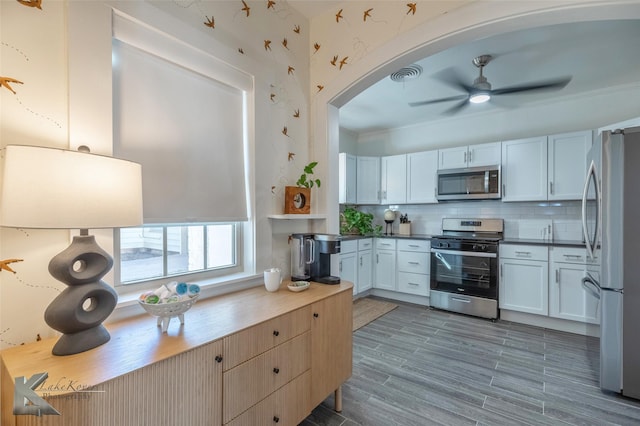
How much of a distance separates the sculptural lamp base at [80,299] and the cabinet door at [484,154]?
4.18 metres

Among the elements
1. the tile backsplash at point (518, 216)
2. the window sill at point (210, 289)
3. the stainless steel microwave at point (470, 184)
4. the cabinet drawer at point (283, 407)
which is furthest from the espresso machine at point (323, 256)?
the tile backsplash at point (518, 216)

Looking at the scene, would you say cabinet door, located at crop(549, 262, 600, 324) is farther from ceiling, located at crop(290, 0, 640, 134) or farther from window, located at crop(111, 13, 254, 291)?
window, located at crop(111, 13, 254, 291)

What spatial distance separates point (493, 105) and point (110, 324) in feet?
15.1

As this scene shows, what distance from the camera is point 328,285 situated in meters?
2.00

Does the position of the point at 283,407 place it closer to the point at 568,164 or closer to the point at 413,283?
the point at 413,283

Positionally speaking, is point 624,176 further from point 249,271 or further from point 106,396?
point 106,396

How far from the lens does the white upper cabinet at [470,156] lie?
386cm

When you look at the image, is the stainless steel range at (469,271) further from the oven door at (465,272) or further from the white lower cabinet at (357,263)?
the white lower cabinet at (357,263)

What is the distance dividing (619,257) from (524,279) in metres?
1.48

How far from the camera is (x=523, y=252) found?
342cm

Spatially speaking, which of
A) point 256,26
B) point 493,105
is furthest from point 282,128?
point 493,105

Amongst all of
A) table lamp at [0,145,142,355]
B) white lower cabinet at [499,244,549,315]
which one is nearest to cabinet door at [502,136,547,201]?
white lower cabinet at [499,244,549,315]

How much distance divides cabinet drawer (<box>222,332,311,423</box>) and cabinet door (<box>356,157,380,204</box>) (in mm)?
3449

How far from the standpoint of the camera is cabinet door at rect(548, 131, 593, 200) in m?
3.32
